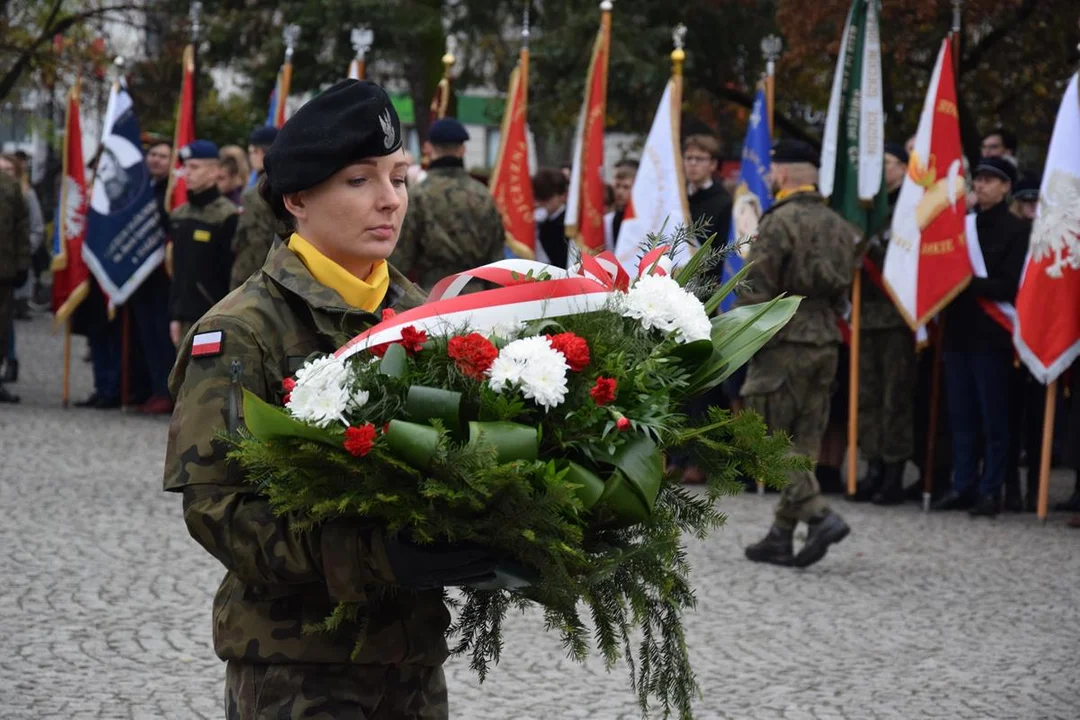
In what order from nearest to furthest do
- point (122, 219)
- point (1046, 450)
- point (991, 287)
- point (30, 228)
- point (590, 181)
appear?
point (1046, 450) → point (991, 287) → point (590, 181) → point (122, 219) → point (30, 228)

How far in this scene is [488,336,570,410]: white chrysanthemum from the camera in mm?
2502

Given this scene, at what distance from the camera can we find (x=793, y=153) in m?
9.76

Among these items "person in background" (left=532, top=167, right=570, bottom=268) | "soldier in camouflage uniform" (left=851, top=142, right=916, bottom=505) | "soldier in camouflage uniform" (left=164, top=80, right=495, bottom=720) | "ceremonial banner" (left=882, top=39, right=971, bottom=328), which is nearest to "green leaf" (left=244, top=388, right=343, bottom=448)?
"soldier in camouflage uniform" (left=164, top=80, right=495, bottom=720)

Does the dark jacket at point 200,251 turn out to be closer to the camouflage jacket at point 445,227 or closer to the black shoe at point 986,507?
the camouflage jacket at point 445,227

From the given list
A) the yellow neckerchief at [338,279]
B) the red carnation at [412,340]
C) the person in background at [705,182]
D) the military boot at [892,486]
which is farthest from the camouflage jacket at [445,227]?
the red carnation at [412,340]

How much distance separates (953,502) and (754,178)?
307 centimetres

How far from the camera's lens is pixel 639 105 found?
22328 millimetres

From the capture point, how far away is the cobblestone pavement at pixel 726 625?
5.86 metres

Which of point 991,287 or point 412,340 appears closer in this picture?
point 412,340

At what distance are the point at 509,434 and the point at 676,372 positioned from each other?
396 mm

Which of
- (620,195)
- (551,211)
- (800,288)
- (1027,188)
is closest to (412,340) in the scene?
(800,288)

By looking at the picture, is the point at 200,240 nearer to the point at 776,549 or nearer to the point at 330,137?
the point at 776,549

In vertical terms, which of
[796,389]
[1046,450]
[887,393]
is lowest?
[1046,450]

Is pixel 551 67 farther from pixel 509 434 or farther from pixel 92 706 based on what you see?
pixel 509 434
